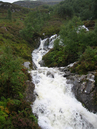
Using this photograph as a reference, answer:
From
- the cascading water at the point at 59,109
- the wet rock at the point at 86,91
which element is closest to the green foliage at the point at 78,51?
the wet rock at the point at 86,91

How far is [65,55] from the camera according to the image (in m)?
24.5

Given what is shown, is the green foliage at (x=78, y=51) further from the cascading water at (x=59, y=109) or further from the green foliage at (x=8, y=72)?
the green foliage at (x=8, y=72)

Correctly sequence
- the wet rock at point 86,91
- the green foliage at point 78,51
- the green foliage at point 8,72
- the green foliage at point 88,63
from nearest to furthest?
1. the green foliage at point 8,72
2. the wet rock at point 86,91
3. the green foliage at point 88,63
4. the green foliage at point 78,51

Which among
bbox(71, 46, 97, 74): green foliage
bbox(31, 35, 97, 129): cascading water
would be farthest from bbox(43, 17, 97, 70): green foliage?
bbox(31, 35, 97, 129): cascading water

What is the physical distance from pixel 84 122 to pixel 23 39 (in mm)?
36074

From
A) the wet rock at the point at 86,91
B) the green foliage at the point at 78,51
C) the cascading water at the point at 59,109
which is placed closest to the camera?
the cascading water at the point at 59,109

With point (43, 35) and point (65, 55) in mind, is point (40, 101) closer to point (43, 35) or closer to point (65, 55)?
point (65, 55)

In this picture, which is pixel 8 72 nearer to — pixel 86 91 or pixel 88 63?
pixel 86 91

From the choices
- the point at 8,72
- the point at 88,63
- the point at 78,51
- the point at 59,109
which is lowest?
the point at 59,109

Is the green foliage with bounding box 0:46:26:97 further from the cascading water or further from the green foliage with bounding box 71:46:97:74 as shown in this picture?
the green foliage with bounding box 71:46:97:74

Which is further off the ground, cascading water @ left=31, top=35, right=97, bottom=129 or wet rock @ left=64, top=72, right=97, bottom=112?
wet rock @ left=64, top=72, right=97, bottom=112

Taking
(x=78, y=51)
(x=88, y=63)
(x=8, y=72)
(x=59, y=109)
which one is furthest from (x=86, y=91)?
(x=78, y=51)

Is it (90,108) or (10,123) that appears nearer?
(10,123)

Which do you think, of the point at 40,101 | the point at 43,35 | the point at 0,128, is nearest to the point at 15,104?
the point at 0,128
